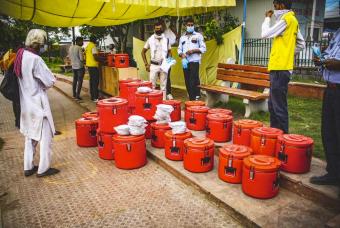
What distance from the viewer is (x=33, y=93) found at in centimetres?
441

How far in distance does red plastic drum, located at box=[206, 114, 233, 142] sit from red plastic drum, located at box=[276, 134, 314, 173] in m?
1.23

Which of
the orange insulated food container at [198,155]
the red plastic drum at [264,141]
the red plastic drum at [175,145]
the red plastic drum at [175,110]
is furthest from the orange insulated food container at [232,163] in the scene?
the red plastic drum at [175,110]

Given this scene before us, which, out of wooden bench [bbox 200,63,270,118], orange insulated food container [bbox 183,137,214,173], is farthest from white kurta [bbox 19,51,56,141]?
wooden bench [bbox 200,63,270,118]

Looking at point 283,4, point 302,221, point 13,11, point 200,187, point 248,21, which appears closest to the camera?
point 302,221

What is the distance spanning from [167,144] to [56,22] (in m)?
6.19

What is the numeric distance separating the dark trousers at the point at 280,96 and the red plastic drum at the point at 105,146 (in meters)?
→ 2.78

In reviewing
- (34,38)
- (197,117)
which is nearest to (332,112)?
(197,117)

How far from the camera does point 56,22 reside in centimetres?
906

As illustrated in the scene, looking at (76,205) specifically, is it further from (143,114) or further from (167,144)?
(143,114)

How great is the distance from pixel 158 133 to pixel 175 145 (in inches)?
25.6

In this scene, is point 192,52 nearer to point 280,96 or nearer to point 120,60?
point 120,60

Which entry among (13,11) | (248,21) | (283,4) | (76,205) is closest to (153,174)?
(76,205)

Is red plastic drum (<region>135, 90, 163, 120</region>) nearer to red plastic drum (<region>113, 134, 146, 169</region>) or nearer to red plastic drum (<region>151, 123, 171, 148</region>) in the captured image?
red plastic drum (<region>151, 123, 171, 148</region>)

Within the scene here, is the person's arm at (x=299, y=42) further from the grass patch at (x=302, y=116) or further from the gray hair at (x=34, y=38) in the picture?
the gray hair at (x=34, y=38)
